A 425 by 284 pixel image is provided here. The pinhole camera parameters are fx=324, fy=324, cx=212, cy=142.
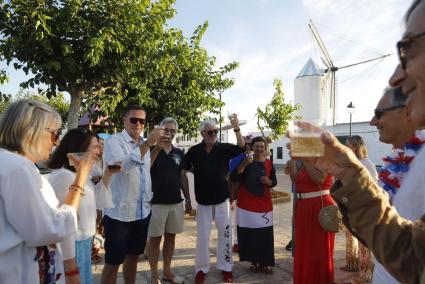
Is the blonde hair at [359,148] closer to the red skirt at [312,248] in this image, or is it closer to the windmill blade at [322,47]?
the red skirt at [312,248]

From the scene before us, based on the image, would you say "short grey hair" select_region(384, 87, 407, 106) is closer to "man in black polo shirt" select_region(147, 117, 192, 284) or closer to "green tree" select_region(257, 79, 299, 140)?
"man in black polo shirt" select_region(147, 117, 192, 284)

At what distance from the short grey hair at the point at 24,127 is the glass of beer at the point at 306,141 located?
1.47 m

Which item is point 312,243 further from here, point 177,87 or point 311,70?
point 311,70

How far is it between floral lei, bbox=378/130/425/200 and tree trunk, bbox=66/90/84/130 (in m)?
5.47

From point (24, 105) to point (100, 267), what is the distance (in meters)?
3.72

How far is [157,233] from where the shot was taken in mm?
4340

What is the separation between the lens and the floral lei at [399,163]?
205 centimetres

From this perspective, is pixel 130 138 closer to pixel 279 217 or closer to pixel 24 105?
pixel 24 105

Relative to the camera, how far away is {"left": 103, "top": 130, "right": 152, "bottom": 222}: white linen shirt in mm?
3557

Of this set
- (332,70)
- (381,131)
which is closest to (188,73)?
(381,131)

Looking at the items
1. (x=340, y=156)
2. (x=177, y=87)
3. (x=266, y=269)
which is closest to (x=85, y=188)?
(x=340, y=156)

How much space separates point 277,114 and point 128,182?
16396 mm

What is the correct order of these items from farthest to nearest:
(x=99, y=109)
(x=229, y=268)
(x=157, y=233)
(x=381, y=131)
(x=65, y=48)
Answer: (x=99, y=109) → (x=65, y=48) → (x=229, y=268) → (x=157, y=233) → (x=381, y=131)

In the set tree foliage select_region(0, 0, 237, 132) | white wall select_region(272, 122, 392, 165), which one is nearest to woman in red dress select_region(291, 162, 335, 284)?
tree foliage select_region(0, 0, 237, 132)
